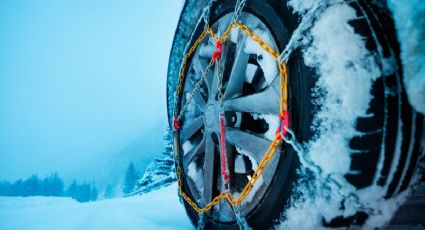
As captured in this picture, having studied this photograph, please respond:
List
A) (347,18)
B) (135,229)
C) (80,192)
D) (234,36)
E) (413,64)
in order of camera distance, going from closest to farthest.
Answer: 1. (413,64)
2. (347,18)
3. (234,36)
4. (135,229)
5. (80,192)

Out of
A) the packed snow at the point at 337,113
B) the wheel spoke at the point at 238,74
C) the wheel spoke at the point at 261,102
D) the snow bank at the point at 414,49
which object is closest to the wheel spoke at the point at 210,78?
the wheel spoke at the point at 238,74

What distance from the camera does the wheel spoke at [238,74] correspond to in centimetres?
167

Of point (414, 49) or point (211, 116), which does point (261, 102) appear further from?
point (414, 49)

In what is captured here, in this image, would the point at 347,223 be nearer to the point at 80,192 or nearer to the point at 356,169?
the point at 356,169

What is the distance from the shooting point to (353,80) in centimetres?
94

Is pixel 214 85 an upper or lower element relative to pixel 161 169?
upper

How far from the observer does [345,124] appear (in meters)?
0.97

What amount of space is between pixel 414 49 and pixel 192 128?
1.60 meters

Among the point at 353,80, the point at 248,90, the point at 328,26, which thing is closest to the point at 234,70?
the point at 248,90

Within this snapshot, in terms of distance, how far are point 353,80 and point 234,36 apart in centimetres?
105

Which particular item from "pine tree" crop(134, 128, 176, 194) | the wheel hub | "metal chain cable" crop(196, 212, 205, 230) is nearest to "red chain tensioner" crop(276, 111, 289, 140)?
the wheel hub

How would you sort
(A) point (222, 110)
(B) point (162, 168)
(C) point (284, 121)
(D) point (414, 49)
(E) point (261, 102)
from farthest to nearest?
(B) point (162, 168) < (A) point (222, 110) < (E) point (261, 102) < (C) point (284, 121) < (D) point (414, 49)

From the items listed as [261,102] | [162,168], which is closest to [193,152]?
[261,102]

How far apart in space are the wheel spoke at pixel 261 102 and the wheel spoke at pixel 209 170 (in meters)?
0.37
